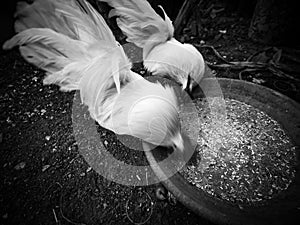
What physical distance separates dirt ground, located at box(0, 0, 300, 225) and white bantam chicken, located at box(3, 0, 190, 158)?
428mm

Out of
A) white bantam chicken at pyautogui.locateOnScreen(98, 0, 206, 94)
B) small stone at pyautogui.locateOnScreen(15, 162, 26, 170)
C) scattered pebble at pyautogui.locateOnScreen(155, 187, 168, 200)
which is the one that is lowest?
small stone at pyautogui.locateOnScreen(15, 162, 26, 170)

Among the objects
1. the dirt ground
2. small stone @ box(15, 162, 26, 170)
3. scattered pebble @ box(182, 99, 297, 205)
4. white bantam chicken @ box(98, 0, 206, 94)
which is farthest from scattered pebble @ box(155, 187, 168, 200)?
small stone @ box(15, 162, 26, 170)

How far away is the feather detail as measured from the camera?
1323 mm

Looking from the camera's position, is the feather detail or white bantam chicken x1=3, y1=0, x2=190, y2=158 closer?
white bantam chicken x1=3, y1=0, x2=190, y2=158

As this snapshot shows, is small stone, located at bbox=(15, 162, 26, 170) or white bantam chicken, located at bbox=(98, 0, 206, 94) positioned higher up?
white bantam chicken, located at bbox=(98, 0, 206, 94)

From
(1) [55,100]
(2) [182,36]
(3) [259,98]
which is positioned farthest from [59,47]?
(2) [182,36]

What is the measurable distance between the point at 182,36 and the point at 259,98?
4.76 feet

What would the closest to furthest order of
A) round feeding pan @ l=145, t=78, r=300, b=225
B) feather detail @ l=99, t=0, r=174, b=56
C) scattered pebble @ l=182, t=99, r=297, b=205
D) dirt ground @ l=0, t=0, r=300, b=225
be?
round feeding pan @ l=145, t=78, r=300, b=225, scattered pebble @ l=182, t=99, r=297, b=205, dirt ground @ l=0, t=0, r=300, b=225, feather detail @ l=99, t=0, r=174, b=56

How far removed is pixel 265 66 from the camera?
1880mm

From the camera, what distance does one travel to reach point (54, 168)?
1403 millimetres

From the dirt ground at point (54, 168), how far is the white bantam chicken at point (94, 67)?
0.43 m

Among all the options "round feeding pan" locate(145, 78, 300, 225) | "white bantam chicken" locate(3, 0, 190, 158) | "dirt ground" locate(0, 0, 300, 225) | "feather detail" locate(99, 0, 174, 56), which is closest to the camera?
"round feeding pan" locate(145, 78, 300, 225)

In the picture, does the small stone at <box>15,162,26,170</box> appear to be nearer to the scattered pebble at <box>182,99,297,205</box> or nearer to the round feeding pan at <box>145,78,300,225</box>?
the round feeding pan at <box>145,78,300,225</box>

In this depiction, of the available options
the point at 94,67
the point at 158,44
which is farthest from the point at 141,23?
the point at 94,67
